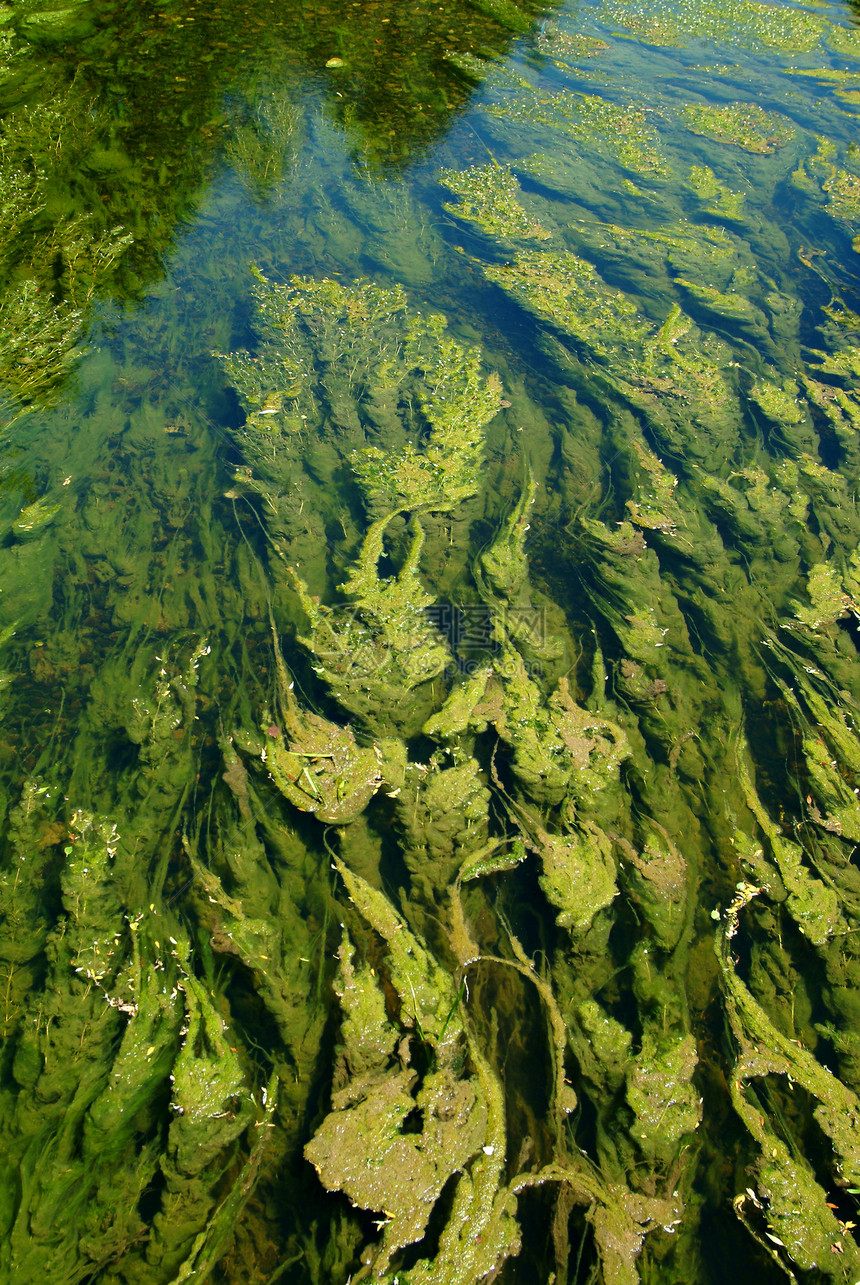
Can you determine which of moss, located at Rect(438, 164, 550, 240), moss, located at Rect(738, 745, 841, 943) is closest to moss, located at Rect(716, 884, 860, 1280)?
moss, located at Rect(738, 745, 841, 943)

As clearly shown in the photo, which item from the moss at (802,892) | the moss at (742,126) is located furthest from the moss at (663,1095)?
the moss at (742,126)

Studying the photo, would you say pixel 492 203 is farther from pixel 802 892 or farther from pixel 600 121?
pixel 802 892

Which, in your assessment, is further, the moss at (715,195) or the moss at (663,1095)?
the moss at (715,195)

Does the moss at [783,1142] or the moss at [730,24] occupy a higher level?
the moss at [730,24]

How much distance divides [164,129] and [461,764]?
6.26 metres

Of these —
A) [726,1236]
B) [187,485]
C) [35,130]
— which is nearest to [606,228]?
[187,485]

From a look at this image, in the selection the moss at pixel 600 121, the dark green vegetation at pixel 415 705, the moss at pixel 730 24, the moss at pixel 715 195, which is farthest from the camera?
the moss at pixel 730 24

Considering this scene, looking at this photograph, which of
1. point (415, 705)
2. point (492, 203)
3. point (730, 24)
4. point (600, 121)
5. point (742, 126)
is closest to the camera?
point (415, 705)

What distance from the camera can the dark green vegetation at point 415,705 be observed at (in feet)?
6.38

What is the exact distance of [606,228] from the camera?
5.42 m

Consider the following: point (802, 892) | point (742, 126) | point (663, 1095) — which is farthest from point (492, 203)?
point (663, 1095)

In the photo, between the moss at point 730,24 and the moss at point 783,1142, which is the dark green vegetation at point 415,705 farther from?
the moss at point 730,24

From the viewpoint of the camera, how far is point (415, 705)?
2914 millimetres

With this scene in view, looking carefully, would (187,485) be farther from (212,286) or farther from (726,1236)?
(726,1236)
